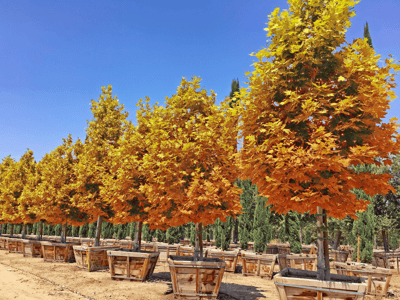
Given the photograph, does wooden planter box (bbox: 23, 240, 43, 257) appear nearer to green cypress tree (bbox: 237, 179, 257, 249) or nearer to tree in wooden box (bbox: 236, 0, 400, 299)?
green cypress tree (bbox: 237, 179, 257, 249)

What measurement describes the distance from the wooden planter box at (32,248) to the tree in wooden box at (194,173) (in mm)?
13996

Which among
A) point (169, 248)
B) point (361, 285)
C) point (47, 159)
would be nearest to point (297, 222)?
point (169, 248)

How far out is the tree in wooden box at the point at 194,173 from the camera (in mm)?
7578

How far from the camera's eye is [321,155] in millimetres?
4750

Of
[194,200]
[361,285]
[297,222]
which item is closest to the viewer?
[361,285]

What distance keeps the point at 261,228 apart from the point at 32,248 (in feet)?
51.3

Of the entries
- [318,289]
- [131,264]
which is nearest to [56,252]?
[131,264]

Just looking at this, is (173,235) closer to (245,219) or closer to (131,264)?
(245,219)

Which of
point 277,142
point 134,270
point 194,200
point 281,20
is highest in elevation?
point 281,20

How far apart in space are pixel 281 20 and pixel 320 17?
873 millimetres

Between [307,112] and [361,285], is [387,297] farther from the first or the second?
[307,112]

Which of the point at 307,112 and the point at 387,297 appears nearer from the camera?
the point at 307,112

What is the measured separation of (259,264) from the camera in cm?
1372

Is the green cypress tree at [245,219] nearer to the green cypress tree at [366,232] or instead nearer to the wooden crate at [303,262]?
the wooden crate at [303,262]
